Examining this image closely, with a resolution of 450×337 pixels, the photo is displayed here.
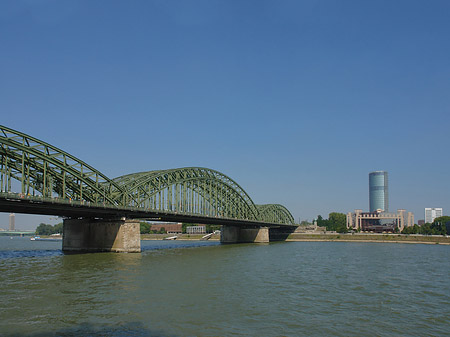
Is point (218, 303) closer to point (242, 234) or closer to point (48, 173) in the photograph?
point (48, 173)

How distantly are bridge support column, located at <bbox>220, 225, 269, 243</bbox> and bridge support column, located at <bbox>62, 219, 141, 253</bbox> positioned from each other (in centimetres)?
6932

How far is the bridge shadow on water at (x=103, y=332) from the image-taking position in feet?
67.9

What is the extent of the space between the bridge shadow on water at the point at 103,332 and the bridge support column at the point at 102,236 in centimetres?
5311

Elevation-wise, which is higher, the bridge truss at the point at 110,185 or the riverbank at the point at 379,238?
the bridge truss at the point at 110,185

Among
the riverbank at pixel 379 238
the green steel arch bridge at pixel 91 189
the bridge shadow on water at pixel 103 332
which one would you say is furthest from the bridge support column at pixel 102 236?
→ the riverbank at pixel 379 238

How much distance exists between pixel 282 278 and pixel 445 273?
22463 millimetres

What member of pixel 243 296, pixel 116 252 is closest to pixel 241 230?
pixel 116 252

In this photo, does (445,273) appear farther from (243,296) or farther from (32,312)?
(32,312)

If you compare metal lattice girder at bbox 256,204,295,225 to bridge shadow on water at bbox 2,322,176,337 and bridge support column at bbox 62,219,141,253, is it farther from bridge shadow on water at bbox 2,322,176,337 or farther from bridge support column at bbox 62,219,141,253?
bridge shadow on water at bbox 2,322,176,337

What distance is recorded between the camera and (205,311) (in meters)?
26.6

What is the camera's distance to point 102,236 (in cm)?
7681

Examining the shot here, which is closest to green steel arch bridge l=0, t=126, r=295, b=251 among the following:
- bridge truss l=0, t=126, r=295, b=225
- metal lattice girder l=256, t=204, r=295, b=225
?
bridge truss l=0, t=126, r=295, b=225

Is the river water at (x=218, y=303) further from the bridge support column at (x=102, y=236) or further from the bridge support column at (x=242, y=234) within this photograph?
the bridge support column at (x=242, y=234)

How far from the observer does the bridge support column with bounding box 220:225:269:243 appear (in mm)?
143650
